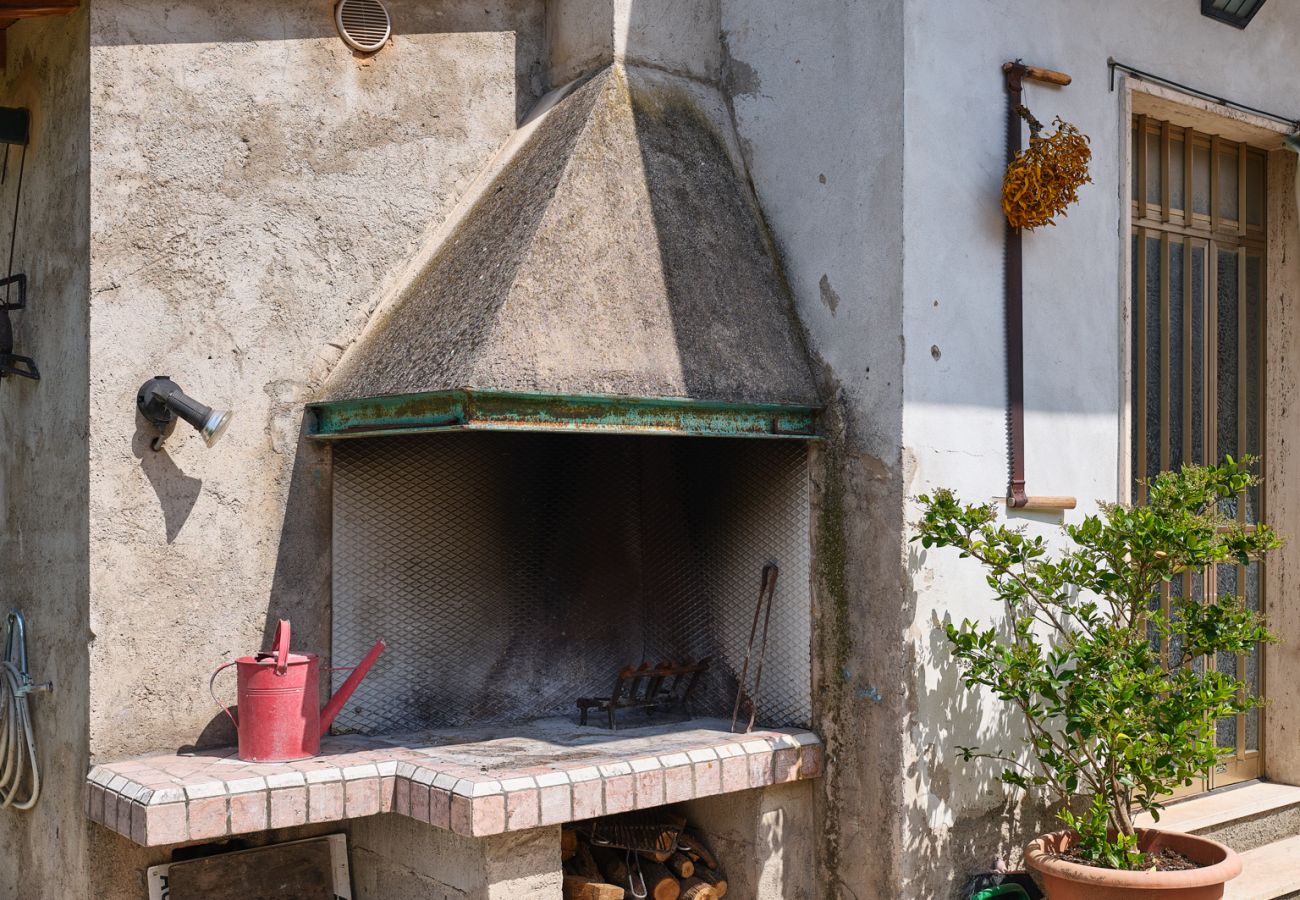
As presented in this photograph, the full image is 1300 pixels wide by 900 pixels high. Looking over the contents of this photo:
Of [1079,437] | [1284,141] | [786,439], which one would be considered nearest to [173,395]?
[786,439]

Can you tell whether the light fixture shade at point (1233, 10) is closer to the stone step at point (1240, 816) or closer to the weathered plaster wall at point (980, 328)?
the weathered plaster wall at point (980, 328)

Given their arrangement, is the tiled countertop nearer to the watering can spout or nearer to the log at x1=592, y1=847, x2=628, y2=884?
the watering can spout

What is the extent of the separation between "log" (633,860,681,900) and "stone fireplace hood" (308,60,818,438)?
1.75 meters

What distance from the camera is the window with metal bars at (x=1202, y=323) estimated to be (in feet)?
20.7

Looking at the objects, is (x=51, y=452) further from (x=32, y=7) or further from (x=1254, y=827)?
(x=1254, y=827)

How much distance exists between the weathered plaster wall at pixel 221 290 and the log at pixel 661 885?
158 cm

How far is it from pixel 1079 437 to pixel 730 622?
1.64 metres

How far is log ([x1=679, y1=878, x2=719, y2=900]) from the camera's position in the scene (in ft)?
16.9

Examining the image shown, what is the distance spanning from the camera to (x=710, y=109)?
595 cm

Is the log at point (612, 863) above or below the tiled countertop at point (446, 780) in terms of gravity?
below

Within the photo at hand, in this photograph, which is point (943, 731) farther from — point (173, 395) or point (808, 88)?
point (173, 395)

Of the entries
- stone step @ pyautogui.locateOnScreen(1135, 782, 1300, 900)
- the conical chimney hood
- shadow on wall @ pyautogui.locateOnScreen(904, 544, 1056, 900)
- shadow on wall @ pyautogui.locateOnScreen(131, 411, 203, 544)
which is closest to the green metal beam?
the conical chimney hood

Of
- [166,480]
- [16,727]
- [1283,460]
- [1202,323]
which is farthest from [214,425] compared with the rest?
[1283,460]

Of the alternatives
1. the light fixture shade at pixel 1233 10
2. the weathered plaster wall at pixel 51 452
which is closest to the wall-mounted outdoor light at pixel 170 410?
the weathered plaster wall at pixel 51 452
